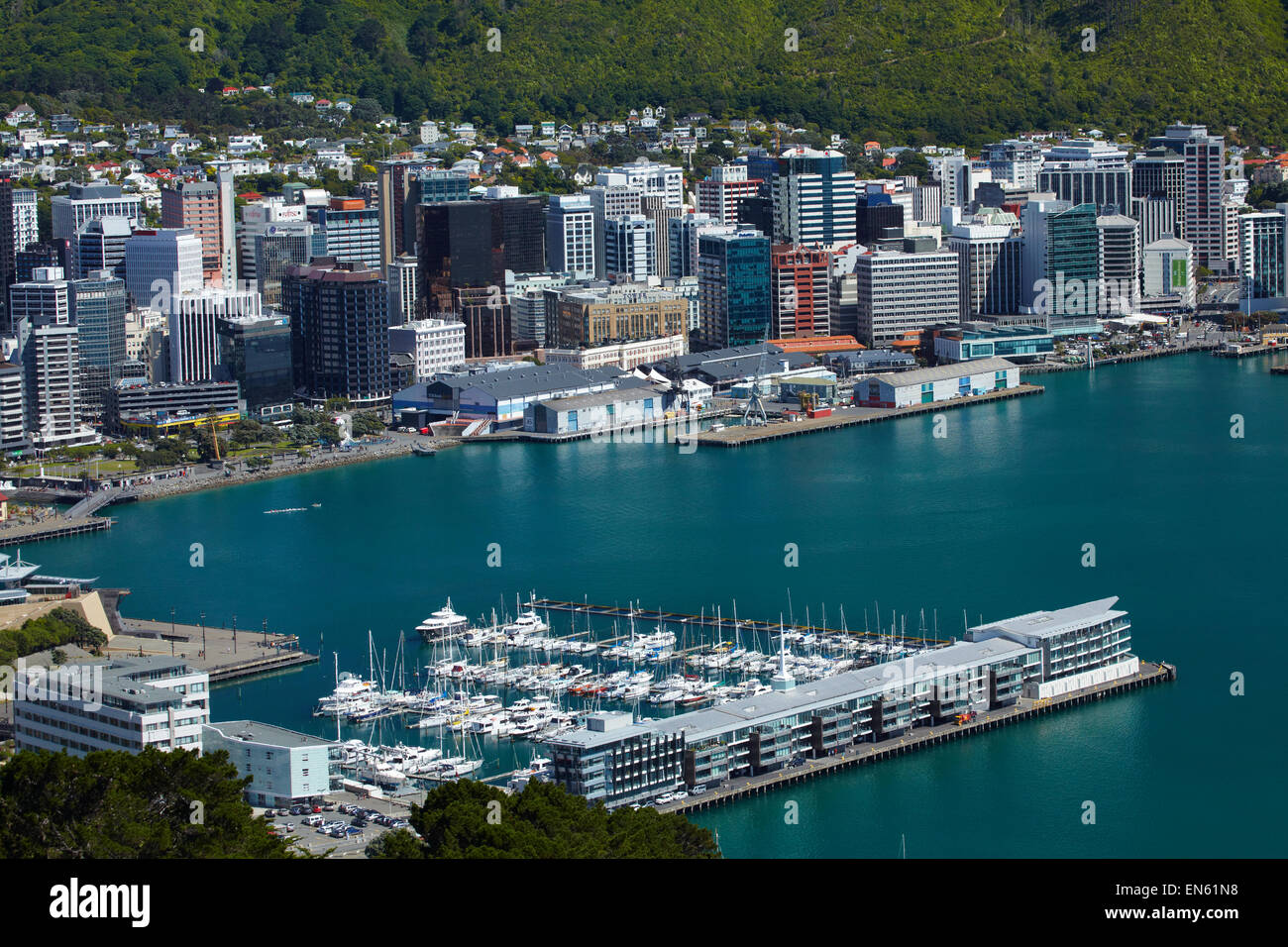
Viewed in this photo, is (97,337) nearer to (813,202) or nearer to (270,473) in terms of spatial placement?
(270,473)

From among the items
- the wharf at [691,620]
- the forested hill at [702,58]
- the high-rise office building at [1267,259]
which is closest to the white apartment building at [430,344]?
the wharf at [691,620]

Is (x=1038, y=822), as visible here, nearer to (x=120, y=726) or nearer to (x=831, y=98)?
(x=120, y=726)

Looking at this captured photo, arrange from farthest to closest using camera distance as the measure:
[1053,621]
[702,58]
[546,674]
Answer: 1. [702,58]
2. [546,674]
3. [1053,621]

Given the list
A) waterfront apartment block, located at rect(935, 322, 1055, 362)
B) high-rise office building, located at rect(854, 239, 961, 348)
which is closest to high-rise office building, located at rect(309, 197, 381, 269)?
high-rise office building, located at rect(854, 239, 961, 348)

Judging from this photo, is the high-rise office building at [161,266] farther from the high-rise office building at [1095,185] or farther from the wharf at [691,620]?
the high-rise office building at [1095,185]

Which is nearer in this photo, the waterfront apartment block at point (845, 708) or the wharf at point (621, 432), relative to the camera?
the waterfront apartment block at point (845, 708)

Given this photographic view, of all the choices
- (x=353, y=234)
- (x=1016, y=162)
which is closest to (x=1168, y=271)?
(x=1016, y=162)
